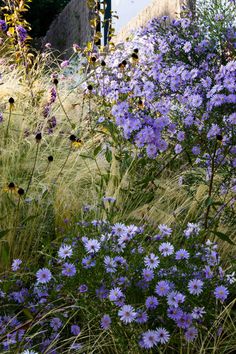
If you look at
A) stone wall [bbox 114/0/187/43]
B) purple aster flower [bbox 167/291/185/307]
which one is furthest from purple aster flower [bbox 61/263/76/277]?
stone wall [bbox 114/0/187/43]

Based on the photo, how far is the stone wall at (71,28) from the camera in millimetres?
9482

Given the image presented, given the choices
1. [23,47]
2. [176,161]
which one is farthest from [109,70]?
[23,47]

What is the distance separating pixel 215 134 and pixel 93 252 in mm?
Answer: 814

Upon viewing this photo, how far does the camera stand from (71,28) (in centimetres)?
1054

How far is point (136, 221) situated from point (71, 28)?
847 centimetres

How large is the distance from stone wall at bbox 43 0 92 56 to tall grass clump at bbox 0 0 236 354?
507cm

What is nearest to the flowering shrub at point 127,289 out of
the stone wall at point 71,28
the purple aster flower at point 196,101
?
the purple aster flower at point 196,101

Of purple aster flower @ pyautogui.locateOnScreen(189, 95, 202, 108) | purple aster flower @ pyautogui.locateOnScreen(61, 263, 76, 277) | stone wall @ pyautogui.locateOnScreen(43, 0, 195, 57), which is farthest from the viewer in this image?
stone wall @ pyautogui.locateOnScreen(43, 0, 195, 57)

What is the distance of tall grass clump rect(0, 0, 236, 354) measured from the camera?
1672 mm

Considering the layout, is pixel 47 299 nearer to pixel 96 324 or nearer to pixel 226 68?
pixel 96 324

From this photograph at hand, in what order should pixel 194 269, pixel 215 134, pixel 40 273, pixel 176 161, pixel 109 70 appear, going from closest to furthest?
pixel 40 273, pixel 194 269, pixel 215 134, pixel 176 161, pixel 109 70

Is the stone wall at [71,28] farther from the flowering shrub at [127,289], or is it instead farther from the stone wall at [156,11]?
the flowering shrub at [127,289]

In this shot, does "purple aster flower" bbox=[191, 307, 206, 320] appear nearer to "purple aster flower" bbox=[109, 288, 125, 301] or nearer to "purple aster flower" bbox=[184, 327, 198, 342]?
"purple aster flower" bbox=[184, 327, 198, 342]

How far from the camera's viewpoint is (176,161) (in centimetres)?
366
